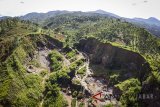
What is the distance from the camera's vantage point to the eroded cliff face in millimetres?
102438

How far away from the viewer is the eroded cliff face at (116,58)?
102438 mm

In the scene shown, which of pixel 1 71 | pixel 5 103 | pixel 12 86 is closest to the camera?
pixel 5 103

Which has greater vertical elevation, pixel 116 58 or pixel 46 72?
pixel 116 58

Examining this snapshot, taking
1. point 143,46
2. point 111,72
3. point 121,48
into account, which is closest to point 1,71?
point 111,72

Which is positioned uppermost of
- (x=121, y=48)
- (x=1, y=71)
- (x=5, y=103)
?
(x=121, y=48)

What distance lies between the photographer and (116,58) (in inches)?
4503

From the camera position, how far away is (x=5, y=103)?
86500 mm

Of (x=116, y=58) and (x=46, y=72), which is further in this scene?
(x=46, y=72)

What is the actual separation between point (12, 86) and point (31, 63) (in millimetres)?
26063

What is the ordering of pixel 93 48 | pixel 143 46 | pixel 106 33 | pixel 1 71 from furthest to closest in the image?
pixel 106 33 < pixel 93 48 < pixel 143 46 < pixel 1 71

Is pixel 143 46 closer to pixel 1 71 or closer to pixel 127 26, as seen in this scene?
pixel 127 26

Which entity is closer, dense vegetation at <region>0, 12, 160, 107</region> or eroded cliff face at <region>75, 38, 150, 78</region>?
dense vegetation at <region>0, 12, 160, 107</region>

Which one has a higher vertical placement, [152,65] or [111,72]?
[152,65]

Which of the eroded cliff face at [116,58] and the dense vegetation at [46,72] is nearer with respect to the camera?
the dense vegetation at [46,72]
